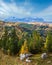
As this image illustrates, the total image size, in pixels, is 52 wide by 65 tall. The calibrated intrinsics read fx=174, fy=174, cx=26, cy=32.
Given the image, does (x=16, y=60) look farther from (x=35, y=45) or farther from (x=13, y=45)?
(x=35, y=45)

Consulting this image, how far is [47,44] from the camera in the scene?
54.2m

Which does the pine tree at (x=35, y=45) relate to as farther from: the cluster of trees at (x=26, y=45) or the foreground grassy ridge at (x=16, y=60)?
the foreground grassy ridge at (x=16, y=60)

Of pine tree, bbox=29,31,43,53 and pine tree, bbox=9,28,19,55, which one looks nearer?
pine tree, bbox=29,31,43,53

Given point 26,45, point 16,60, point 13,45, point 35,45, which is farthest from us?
point 13,45

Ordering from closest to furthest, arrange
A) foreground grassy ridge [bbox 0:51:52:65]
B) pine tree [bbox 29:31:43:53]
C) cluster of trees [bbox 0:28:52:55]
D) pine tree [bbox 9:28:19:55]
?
foreground grassy ridge [bbox 0:51:52:65] → cluster of trees [bbox 0:28:52:55] → pine tree [bbox 29:31:43:53] → pine tree [bbox 9:28:19:55]

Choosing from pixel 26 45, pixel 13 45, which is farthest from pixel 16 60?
pixel 13 45

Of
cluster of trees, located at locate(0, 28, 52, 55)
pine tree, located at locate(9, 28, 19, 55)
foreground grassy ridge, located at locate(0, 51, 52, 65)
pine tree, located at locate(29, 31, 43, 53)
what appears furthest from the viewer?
pine tree, located at locate(9, 28, 19, 55)

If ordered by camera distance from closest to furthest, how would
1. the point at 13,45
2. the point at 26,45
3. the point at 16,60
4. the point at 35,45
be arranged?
1. the point at 16,60
2. the point at 35,45
3. the point at 26,45
4. the point at 13,45

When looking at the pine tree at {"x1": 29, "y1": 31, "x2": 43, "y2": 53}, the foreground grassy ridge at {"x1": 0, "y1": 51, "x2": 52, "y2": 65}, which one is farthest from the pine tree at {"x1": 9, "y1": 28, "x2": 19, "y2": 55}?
the pine tree at {"x1": 29, "y1": 31, "x2": 43, "y2": 53}

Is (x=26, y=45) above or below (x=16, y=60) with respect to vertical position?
above

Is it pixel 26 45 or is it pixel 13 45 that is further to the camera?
pixel 13 45

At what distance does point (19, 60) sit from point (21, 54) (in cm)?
204

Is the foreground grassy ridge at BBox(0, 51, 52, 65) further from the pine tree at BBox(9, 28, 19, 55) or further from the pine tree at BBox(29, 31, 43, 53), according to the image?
the pine tree at BBox(29, 31, 43, 53)

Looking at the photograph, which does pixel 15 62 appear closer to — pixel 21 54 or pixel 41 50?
pixel 21 54
